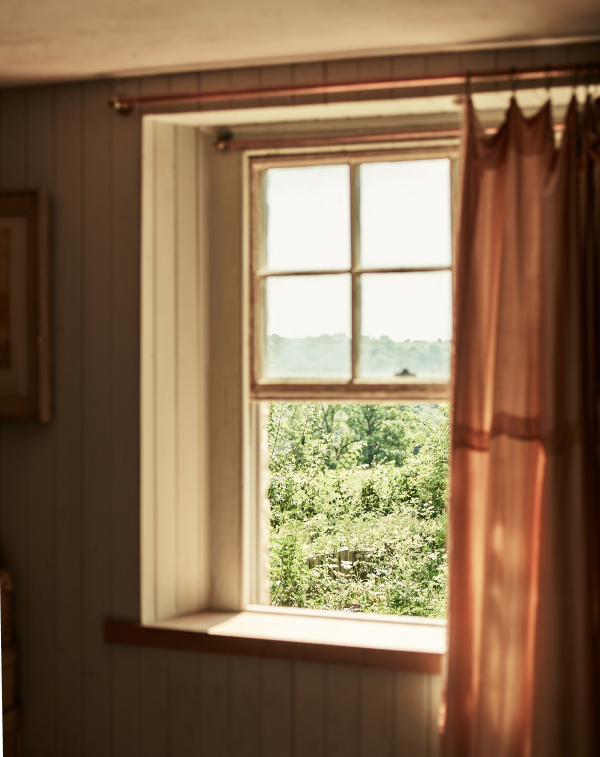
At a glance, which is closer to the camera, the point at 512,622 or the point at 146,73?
the point at 512,622

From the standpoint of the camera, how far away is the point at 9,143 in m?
2.16

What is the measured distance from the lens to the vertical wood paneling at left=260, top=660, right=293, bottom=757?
1980 millimetres

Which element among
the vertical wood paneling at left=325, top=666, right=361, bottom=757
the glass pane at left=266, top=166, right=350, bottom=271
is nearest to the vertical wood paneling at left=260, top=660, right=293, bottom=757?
the vertical wood paneling at left=325, top=666, right=361, bottom=757

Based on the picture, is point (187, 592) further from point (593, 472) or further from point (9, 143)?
point (9, 143)

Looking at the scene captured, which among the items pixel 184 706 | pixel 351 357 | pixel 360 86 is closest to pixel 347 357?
pixel 351 357

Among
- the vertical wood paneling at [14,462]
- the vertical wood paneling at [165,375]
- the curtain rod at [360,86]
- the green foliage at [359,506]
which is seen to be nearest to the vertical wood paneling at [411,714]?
the green foliage at [359,506]

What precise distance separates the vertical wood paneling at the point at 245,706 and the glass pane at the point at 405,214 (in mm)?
1212

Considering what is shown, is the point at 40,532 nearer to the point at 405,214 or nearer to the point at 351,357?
the point at 351,357

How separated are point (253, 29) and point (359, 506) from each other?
1364mm

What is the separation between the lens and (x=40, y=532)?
2135mm

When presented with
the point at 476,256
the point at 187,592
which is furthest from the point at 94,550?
the point at 476,256

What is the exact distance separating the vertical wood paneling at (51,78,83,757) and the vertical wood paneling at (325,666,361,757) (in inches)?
29.2

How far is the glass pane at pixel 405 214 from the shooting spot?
2092mm

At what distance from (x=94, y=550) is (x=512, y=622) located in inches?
46.4
